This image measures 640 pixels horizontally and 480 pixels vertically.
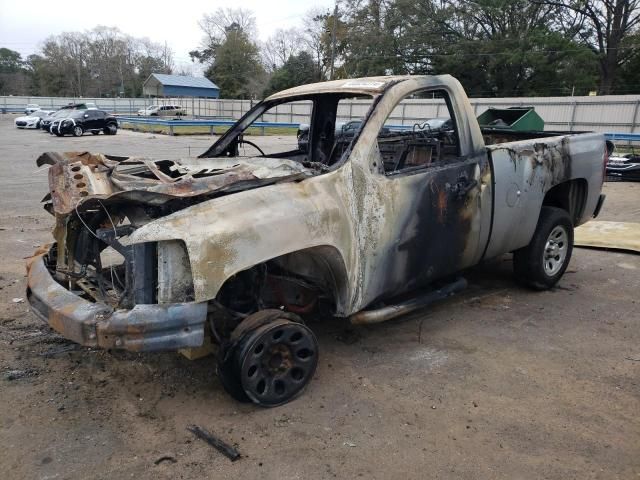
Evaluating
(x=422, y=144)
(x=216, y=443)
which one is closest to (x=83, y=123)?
(x=422, y=144)

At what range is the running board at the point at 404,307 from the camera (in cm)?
375

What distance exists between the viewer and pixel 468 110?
4465 millimetres

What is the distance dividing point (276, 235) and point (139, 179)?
960 mm

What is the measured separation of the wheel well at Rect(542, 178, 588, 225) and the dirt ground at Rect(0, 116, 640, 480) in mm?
1118

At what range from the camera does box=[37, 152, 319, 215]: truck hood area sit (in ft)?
10.1

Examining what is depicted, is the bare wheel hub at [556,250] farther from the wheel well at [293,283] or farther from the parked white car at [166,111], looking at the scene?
the parked white car at [166,111]

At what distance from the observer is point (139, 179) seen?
3369mm

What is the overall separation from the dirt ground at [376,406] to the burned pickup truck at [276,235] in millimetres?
332

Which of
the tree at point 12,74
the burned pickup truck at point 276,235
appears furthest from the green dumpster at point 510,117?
the tree at point 12,74

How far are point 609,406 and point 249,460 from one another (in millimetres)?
2174

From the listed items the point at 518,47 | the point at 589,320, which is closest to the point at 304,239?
the point at 589,320

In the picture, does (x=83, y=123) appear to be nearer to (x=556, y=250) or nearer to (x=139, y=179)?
(x=556, y=250)

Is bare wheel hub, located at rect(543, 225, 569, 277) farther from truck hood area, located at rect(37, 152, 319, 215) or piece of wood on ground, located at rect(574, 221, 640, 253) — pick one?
truck hood area, located at rect(37, 152, 319, 215)

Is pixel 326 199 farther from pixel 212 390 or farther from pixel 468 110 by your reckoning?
pixel 468 110
